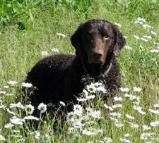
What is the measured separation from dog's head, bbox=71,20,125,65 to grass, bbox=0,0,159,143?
19.3 inches

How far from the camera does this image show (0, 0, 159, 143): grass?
5.04 metres

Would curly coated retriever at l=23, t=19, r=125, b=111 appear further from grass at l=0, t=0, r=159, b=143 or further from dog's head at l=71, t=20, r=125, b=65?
grass at l=0, t=0, r=159, b=143

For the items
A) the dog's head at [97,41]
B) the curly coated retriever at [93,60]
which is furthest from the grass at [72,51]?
the dog's head at [97,41]

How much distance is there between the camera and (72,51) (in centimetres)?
841

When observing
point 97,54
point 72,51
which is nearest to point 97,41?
point 97,54

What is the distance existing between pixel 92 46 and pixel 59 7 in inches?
143

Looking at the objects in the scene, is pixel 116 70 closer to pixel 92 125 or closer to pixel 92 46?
pixel 92 46

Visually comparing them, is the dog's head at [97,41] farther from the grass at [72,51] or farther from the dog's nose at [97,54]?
the grass at [72,51]

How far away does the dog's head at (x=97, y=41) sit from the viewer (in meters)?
6.37

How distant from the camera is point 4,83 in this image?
23.0 feet

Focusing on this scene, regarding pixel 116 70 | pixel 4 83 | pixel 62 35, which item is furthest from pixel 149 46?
pixel 4 83

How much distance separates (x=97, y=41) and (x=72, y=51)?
6.38 ft

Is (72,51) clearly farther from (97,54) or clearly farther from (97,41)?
(97,54)

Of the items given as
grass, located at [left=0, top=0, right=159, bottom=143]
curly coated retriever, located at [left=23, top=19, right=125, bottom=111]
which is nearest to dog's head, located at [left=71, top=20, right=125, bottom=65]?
curly coated retriever, located at [left=23, top=19, right=125, bottom=111]
